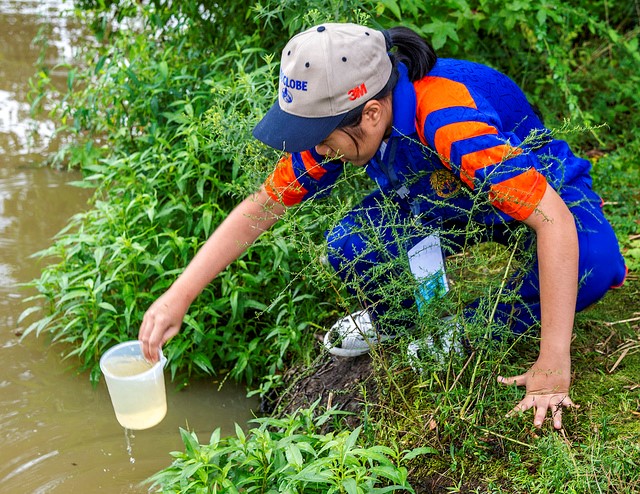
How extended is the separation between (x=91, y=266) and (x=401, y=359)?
1.56 meters

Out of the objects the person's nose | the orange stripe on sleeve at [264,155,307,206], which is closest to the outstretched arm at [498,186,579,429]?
the person's nose

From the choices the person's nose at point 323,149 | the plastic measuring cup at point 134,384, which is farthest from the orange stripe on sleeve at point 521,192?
the plastic measuring cup at point 134,384

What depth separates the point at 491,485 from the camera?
7.20ft

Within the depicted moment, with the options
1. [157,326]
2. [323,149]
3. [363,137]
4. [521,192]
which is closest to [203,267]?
[157,326]

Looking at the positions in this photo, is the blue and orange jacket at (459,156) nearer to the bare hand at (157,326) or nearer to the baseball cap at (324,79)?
the baseball cap at (324,79)

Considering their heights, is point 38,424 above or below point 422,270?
below

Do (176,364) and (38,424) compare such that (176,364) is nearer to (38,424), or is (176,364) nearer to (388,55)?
(38,424)

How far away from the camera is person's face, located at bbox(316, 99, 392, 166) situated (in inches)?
89.0

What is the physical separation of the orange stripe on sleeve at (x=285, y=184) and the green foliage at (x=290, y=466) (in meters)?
0.69

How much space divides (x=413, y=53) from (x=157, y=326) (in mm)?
1086

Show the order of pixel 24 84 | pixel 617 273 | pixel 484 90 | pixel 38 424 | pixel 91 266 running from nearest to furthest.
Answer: pixel 484 90 < pixel 617 273 < pixel 38 424 < pixel 91 266 < pixel 24 84

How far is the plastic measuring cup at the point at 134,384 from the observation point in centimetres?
242

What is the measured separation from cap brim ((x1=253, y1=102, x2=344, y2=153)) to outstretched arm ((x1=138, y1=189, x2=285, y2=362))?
0.70ft

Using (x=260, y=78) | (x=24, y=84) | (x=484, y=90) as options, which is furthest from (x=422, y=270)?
(x=24, y=84)
